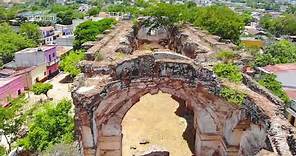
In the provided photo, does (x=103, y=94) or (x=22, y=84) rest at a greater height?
(x=103, y=94)

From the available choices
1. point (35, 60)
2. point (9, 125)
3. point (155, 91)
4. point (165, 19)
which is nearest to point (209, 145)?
point (155, 91)

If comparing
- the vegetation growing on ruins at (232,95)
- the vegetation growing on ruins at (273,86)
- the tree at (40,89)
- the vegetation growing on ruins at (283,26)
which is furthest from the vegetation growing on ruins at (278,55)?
the vegetation growing on ruins at (283,26)

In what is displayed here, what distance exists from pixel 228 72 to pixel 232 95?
168 cm

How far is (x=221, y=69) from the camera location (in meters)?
15.1

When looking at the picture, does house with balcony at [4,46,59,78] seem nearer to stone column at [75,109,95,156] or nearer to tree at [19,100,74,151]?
tree at [19,100,74,151]

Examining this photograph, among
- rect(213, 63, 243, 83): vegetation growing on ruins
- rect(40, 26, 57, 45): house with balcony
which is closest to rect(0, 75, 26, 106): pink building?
rect(213, 63, 243, 83): vegetation growing on ruins

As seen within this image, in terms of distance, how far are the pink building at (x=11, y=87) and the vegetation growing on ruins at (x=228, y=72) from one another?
22212mm

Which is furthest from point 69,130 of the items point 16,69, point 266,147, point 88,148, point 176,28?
point 16,69

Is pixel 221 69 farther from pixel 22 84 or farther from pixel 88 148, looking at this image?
pixel 22 84

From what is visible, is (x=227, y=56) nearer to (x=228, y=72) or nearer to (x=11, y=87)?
(x=228, y=72)

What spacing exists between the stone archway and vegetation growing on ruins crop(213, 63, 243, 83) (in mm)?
372

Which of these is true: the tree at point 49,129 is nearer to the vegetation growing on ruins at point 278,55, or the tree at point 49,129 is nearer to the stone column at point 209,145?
the stone column at point 209,145

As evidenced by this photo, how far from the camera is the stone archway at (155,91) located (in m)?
14.2

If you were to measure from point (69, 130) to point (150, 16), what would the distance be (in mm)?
18259
